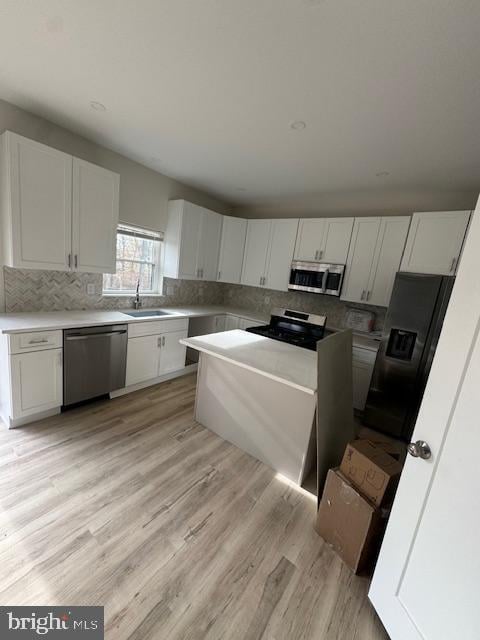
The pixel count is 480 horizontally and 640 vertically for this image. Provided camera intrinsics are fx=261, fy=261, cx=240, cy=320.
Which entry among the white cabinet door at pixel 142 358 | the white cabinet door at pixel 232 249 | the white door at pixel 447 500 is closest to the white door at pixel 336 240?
the white cabinet door at pixel 232 249

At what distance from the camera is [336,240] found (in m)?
3.55

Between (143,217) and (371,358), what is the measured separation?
338cm

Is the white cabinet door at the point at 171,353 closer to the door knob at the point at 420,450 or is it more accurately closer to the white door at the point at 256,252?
the white door at the point at 256,252

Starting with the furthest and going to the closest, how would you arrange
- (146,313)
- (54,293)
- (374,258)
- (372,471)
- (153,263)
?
1. (153,263)
2. (146,313)
3. (374,258)
4. (54,293)
5. (372,471)

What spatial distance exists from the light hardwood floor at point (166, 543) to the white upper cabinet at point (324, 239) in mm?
2735

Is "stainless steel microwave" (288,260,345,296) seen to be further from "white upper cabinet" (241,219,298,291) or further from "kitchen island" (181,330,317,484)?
"kitchen island" (181,330,317,484)

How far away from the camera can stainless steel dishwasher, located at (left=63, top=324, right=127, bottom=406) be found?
98.1 inches

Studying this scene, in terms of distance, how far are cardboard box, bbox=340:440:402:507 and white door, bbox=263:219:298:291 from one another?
8.98ft

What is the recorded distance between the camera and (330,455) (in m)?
1.97

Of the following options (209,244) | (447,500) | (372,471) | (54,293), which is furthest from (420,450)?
(209,244)

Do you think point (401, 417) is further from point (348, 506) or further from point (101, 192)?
point (101, 192)

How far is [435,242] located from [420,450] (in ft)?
8.60

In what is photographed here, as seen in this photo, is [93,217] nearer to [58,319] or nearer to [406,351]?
[58,319]

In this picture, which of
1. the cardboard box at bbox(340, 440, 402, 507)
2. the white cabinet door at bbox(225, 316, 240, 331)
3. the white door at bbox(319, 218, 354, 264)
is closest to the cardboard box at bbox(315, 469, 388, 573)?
the cardboard box at bbox(340, 440, 402, 507)
